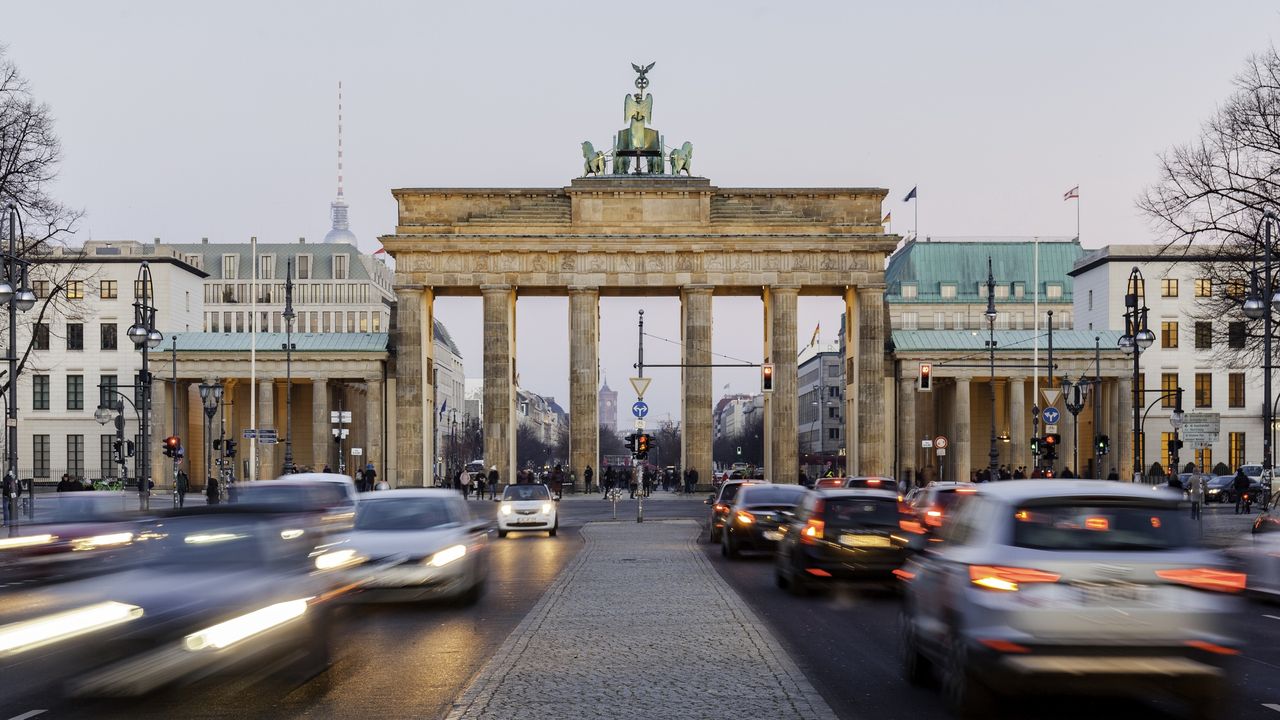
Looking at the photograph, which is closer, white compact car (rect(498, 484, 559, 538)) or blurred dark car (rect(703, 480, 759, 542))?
blurred dark car (rect(703, 480, 759, 542))

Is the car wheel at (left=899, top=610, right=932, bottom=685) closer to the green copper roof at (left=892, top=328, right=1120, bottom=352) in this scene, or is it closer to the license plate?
the license plate

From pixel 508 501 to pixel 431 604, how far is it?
2014 cm

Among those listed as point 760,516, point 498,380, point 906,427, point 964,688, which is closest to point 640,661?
point 964,688

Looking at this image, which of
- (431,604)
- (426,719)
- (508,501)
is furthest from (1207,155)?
(426,719)

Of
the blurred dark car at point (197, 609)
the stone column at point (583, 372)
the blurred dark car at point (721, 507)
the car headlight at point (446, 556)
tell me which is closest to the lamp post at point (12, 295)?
the blurred dark car at point (721, 507)

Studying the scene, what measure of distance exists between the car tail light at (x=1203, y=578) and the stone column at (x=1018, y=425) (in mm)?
74157

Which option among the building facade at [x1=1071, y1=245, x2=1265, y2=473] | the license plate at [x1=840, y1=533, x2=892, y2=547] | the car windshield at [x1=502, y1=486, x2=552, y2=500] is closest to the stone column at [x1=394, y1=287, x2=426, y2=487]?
the car windshield at [x1=502, y1=486, x2=552, y2=500]

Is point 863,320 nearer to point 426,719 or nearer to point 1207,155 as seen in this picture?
point 1207,155

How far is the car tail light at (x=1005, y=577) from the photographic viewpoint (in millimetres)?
10195

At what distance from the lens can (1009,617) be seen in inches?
402

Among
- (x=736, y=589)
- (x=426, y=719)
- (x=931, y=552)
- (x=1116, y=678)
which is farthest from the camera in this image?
(x=736, y=589)

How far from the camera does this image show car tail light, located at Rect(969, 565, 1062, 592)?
10.2 m

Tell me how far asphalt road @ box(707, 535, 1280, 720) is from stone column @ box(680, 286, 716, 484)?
53.5 metres

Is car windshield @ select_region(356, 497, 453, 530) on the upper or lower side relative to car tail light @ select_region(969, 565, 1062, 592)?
lower
